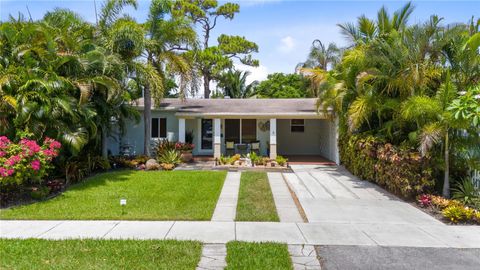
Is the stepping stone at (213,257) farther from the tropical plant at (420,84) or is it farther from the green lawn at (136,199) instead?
the tropical plant at (420,84)

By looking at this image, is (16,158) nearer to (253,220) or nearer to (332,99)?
(253,220)

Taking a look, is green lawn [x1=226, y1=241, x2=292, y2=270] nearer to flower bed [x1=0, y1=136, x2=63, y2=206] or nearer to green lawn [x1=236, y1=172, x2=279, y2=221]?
green lawn [x1=236, y1=172, x2=279, y2=221]

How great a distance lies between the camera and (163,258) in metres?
5.19

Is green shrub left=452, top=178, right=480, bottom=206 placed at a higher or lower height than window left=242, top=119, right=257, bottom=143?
lower

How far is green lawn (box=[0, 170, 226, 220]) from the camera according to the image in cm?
774

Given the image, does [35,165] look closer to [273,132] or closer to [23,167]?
[23,167]

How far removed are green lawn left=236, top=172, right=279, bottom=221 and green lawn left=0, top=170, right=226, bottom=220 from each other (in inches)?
28.8

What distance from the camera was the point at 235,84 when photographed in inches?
1337

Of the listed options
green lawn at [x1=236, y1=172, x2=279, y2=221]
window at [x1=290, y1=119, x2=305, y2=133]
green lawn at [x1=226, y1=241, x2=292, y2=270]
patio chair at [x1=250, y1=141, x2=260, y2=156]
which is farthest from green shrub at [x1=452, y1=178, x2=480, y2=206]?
window at [x1=290, y1=119, x2=305, y2=133]

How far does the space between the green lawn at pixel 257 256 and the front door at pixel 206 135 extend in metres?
14.9

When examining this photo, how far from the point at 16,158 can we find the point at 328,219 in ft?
24.5

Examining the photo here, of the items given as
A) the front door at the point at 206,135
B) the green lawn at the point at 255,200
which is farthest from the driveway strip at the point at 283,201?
the front door at the point at 206,135

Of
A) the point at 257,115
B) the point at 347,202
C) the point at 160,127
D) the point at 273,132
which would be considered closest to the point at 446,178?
the point at 347,202

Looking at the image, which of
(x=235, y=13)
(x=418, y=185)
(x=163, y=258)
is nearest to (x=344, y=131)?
(x=418, y=185)
